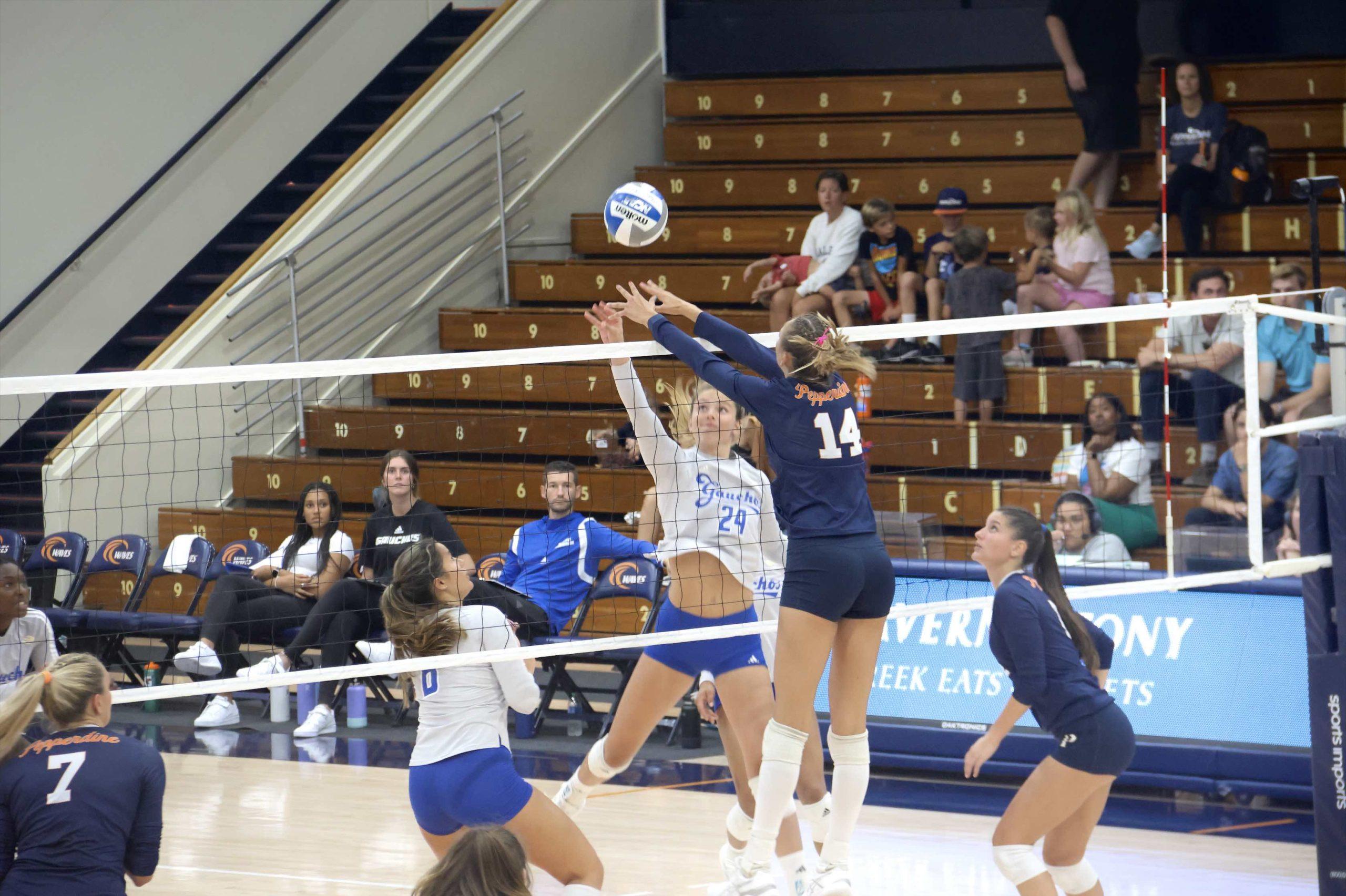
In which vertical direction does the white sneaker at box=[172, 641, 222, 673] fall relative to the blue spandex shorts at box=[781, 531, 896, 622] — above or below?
below

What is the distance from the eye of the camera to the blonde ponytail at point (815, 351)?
4754mm

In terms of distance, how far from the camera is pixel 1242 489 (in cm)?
832

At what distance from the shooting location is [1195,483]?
8992mm

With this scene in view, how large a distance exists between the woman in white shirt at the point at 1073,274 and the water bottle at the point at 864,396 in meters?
0.93

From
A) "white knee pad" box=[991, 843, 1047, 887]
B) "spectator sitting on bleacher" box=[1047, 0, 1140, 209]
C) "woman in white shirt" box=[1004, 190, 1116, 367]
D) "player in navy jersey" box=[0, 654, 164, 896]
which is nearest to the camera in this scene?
"player in navy jersey" box=[0, 654, 164, 896]

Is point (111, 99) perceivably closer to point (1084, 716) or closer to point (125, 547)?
point (125, 547)

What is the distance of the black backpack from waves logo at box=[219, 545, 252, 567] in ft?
22.8

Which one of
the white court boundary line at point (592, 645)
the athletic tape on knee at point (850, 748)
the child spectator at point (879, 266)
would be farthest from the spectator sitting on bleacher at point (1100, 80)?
the athletic tape on knee at point (850, 748)

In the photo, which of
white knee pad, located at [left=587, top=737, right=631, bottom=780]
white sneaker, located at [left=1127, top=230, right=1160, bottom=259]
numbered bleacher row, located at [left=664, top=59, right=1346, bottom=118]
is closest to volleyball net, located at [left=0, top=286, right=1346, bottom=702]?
white sneaker, located at [left=1127, top=230, right=1160, bottom=259]

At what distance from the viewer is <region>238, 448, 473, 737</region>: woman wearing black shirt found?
332 inches

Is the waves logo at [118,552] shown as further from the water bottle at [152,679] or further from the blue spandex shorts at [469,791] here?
the blue spandex shorts at [469,791]

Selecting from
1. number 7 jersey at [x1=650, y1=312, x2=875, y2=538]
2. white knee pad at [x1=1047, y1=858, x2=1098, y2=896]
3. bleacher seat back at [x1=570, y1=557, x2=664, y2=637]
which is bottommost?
white knee pad at [x1=1047, y1=858, x2=1098, y2=896]

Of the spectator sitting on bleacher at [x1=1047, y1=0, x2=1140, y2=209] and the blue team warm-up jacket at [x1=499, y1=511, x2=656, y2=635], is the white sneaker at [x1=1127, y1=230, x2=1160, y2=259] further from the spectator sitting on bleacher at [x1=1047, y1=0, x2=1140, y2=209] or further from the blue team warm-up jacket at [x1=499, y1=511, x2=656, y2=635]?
the blue team warm-up jacket at [x1=499, y1=511, x2=656, y2=635]

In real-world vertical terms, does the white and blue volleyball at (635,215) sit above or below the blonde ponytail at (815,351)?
above
